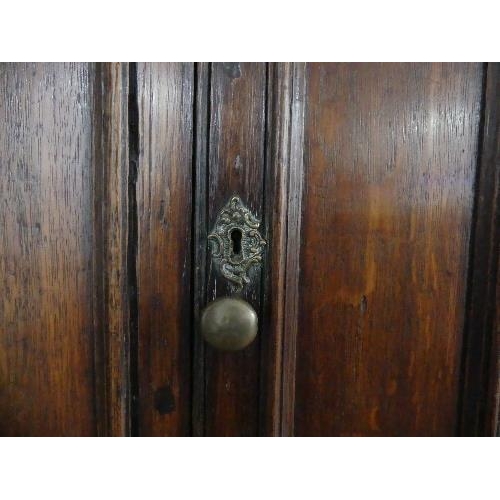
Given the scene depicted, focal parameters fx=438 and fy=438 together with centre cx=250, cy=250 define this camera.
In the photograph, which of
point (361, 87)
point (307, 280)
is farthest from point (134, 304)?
point (361, 87)

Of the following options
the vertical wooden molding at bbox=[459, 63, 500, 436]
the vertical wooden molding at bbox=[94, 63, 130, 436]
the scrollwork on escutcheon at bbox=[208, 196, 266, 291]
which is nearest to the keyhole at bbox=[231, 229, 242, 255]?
the scrollwork on escutcheon at bbox=[208, 196, 266, 291]

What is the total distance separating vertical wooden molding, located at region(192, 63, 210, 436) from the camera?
0.50 m

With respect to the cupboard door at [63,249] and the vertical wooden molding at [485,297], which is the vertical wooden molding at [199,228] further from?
the vertical wooden molding at [485,297]

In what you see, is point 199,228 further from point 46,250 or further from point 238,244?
point 46,250

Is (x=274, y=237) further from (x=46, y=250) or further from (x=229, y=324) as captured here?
(x=46, y=250)

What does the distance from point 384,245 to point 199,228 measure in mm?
228

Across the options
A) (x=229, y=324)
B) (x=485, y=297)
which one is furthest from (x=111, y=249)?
(x=485, y=297)

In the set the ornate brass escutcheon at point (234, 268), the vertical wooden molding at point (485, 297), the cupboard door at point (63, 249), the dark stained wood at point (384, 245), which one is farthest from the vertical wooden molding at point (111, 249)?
the vertical wooden molding at point (485, 297)

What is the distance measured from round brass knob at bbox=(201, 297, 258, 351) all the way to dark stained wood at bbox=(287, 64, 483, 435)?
0.08 metres

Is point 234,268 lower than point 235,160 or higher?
lower

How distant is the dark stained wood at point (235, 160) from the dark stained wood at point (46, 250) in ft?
0.46

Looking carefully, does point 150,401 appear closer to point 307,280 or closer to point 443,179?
point 307,280

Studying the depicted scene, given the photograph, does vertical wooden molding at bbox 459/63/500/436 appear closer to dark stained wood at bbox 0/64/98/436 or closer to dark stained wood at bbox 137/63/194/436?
dark stained wood at bbox 137/63/194/436

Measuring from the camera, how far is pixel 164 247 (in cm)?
52
